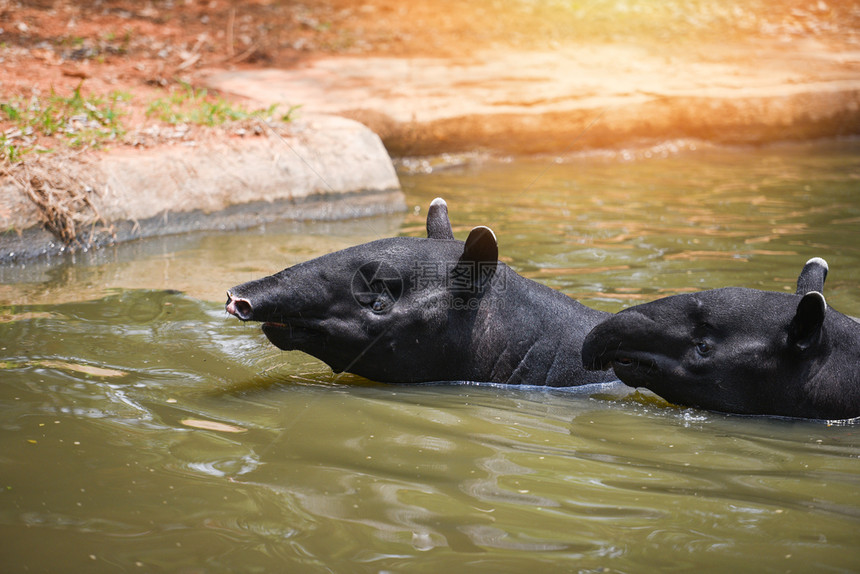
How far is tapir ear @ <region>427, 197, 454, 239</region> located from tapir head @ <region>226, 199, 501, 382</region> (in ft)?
1.21

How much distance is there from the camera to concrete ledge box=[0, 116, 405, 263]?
31.2 feet

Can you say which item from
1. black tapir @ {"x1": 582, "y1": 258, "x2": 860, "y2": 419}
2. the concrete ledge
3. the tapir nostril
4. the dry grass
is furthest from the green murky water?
the concrete ledge

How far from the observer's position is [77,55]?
1670 centimetres

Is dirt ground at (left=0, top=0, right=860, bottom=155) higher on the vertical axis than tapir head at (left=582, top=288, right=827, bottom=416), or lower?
higher

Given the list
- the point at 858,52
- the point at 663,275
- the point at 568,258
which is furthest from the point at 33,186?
the point at 858,52

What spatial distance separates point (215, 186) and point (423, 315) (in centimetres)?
625

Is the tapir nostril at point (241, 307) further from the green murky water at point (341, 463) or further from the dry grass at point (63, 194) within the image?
the dry grass at point (63, 194)

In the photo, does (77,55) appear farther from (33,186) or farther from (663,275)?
(663,275)

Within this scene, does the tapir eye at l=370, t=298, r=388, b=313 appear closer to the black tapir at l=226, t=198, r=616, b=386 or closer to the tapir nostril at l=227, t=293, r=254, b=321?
the black tapir at l=226, t=198, r=616, b=386

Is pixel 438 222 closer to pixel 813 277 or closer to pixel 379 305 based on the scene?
pixel 379 305

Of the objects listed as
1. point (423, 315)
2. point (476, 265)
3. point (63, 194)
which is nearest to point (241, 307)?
point (423, 315)

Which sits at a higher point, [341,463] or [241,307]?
[241,307]

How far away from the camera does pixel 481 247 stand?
5.50 meters

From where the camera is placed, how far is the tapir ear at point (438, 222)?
6.22 m
